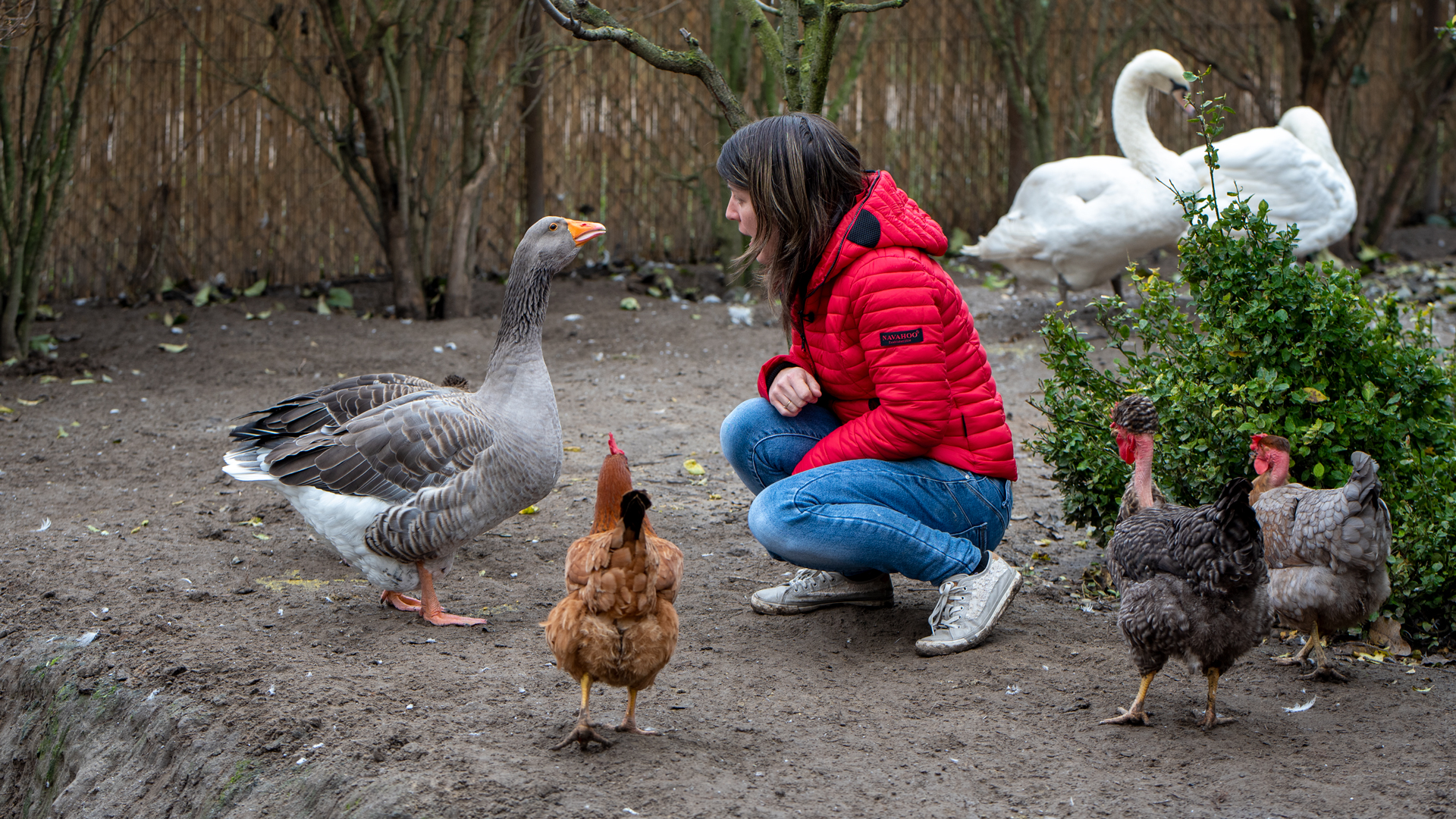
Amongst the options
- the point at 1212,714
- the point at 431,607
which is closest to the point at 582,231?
the point at 431,607

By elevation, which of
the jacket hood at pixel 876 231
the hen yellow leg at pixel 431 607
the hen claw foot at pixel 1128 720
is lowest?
the hen yellow leg at pixel 431 607

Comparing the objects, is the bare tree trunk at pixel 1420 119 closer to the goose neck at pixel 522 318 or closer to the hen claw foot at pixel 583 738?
the goose neck at pixel 522 318

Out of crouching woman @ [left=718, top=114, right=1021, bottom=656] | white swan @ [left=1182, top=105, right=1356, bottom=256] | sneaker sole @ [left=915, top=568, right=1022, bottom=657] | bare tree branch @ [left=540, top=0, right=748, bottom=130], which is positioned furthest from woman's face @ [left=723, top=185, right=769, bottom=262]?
white swan @ [left=1182, top=105, right=1356, bottom=256]

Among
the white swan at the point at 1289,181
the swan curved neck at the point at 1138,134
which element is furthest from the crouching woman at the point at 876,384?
the white swan at the point at 1289,181

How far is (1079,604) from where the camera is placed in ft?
12.8

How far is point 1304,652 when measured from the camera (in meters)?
3.34

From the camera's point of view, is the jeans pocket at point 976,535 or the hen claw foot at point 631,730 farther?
the jeans pocket at point 976,535

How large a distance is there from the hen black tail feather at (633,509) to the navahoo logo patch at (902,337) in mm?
972

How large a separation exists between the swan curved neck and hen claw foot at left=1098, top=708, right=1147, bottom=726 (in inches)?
222

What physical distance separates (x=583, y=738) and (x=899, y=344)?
1325 millimetres

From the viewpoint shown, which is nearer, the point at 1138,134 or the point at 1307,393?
the point at 1307,393

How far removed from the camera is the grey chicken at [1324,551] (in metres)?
3.09

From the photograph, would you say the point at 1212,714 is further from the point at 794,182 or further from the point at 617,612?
the point at 794,182

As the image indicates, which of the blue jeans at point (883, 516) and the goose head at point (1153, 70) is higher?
the goose head at point (1153, 70)
